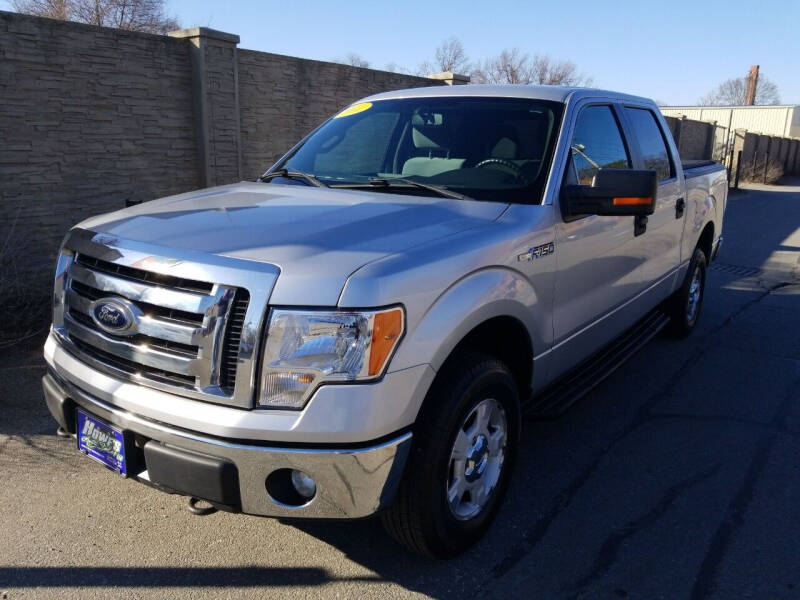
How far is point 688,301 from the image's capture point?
5965 mm

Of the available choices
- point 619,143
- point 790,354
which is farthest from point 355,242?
point 790,354

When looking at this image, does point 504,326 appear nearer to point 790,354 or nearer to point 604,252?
point 604,252

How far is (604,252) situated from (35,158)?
541 centimetres

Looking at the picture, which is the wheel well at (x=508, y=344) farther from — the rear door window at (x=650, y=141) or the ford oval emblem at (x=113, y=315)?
the rear door window at (x=650, y=141)

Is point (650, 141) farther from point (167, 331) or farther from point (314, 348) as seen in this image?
point (167, 331)

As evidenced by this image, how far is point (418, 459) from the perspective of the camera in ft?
8.08

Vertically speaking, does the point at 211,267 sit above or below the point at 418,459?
above

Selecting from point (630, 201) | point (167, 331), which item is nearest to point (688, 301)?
point (630, 201)

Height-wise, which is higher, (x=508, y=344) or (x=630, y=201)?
(x=630, y=201)

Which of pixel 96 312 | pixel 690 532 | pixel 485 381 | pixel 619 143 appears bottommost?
pixel 690 532

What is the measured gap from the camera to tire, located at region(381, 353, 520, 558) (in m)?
2.49

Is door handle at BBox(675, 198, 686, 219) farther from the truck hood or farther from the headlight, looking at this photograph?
the headlight

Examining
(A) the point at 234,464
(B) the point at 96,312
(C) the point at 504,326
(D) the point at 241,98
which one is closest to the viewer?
(A) the point at 234,464

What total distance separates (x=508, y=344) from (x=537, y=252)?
0.45 meters
